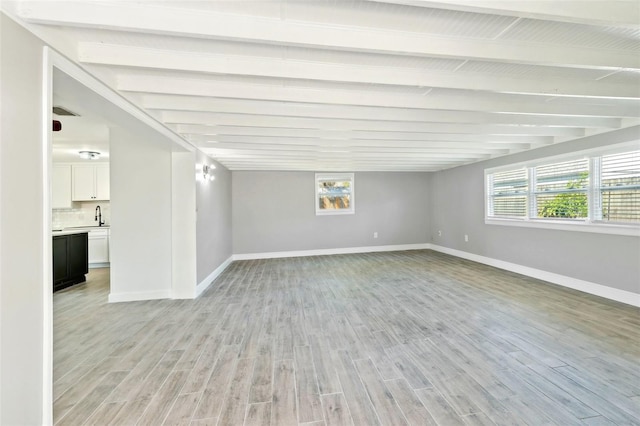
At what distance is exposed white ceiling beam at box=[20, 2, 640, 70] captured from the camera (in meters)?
1.40

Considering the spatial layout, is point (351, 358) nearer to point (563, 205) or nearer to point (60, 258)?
point (563, 205)

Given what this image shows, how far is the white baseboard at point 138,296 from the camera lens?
3.69m

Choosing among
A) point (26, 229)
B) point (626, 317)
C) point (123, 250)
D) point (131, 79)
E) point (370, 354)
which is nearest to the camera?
point (26, 229)

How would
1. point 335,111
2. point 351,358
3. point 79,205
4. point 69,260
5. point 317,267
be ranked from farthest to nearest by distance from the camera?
point 79,205 < point 317,267 < point 69,260 < point 335,111 < point 351,358

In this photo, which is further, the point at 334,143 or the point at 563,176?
the point at 563,176

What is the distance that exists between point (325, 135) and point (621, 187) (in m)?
3.93

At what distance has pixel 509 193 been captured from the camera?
16.9 feet

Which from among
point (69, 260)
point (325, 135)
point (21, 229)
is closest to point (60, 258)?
point (69, 260)

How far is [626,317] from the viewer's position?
2.95 metres

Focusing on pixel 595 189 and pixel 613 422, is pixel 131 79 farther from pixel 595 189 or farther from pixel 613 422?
pixel 595 189

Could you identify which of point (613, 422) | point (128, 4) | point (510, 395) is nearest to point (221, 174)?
point (128, 4)

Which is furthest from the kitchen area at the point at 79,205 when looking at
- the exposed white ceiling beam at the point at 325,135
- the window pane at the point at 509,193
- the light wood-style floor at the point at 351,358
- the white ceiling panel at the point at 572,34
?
the window pane at the point at 509,193

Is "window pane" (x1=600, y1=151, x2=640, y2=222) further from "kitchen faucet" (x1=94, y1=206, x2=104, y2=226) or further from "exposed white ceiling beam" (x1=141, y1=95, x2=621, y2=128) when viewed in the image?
"kitchen faucet" (x1=94, y1=206, x2=104, y2=226)

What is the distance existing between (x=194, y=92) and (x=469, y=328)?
11.2 feet
